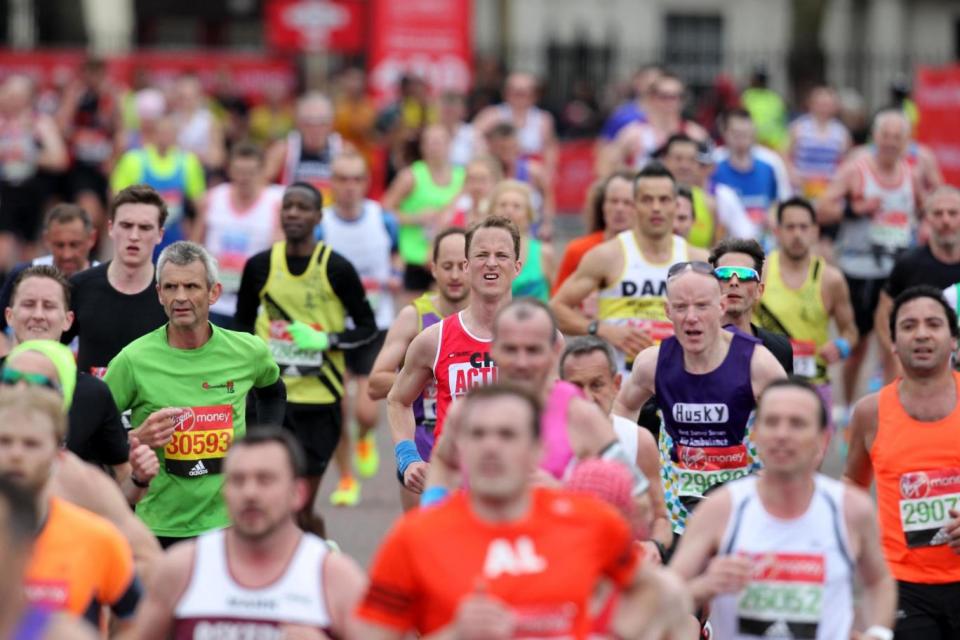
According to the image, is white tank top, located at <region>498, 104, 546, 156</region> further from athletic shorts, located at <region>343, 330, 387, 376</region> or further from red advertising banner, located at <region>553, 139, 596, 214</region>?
red advertising banner, located at <region>553, 139, 596, 214</region>

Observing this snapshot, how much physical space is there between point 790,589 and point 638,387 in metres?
2.21

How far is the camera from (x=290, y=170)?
14.9m

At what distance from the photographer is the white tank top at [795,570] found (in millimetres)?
6051

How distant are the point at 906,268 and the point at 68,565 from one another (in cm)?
657

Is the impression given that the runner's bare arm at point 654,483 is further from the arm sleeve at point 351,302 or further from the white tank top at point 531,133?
the white tank top at point 531,133

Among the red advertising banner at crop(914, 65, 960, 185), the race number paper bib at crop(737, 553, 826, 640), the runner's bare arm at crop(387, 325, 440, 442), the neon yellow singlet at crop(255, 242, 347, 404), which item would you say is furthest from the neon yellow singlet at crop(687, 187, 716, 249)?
the red advertising banner at crop(914, 65, 960, 185)

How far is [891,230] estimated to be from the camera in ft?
45.6

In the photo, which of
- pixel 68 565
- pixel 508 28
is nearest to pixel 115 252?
pixel 68 565

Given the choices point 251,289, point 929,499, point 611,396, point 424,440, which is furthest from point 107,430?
point 251,289

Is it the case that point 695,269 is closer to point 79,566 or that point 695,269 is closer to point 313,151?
point 79,566

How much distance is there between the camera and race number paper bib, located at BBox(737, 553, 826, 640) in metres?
6.05

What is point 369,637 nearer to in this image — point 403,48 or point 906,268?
point 906,268

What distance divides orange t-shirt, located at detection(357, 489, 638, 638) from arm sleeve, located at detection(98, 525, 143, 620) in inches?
30.5

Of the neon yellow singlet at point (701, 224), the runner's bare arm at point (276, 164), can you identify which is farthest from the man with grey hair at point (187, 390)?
the runner's bare arm at point (276, 164)
